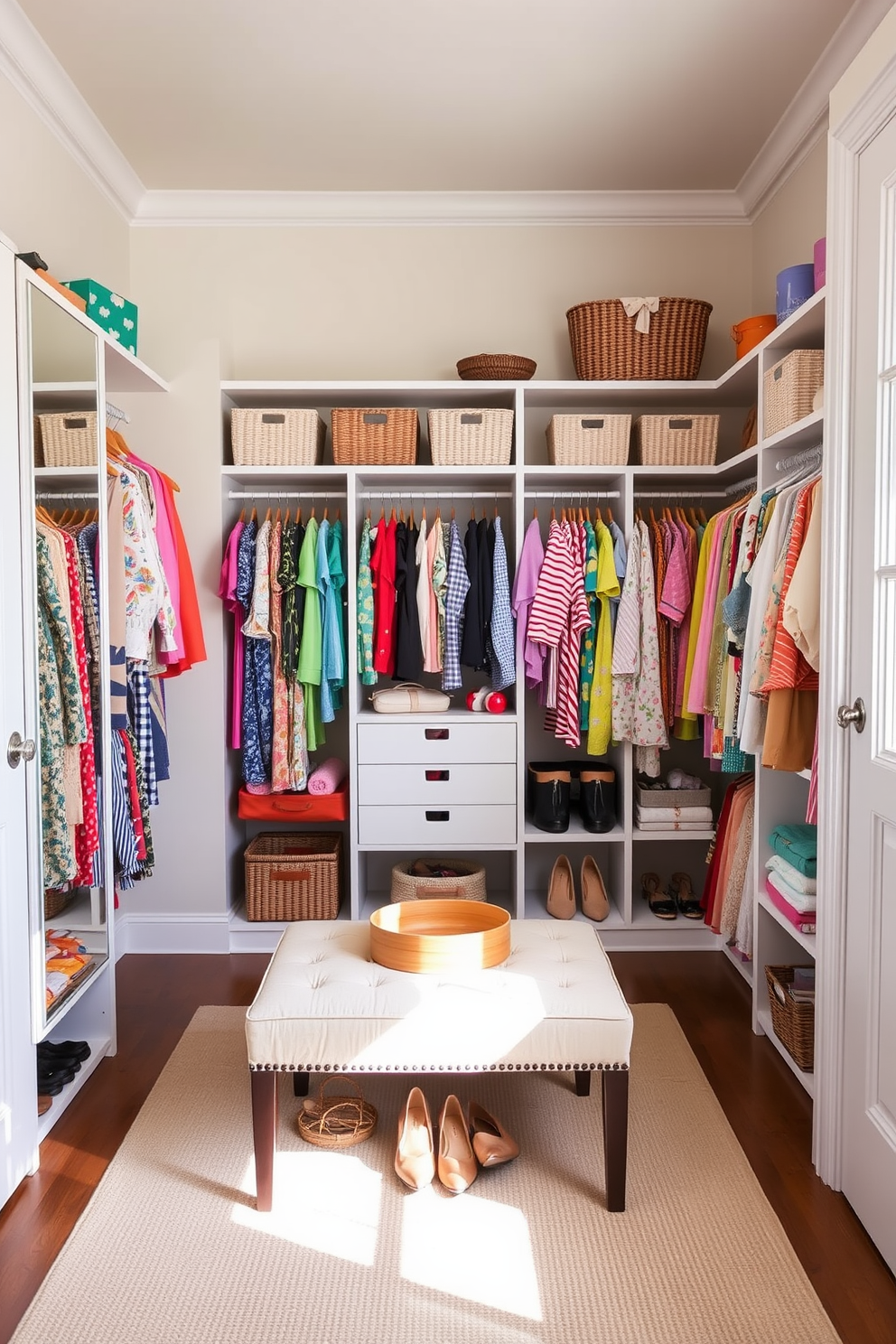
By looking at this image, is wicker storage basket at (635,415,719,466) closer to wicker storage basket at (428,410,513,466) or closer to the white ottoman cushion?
wicker storage basket at (428,410,513,466)

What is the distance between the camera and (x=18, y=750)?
214 centimetres

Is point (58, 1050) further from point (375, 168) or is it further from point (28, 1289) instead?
point (375, 168)

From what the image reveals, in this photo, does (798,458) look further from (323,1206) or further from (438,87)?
(323,1206)

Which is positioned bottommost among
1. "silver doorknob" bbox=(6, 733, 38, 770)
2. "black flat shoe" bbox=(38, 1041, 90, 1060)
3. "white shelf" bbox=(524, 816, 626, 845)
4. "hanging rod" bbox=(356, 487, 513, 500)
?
"black flat shoe" bbox=(38, 1041, 90, 1060)

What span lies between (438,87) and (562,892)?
2792 mm

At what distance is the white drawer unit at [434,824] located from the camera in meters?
3.64

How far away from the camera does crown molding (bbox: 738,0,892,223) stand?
2617 mm

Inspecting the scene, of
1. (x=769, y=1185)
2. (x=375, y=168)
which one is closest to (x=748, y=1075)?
(x=769, y=1185)

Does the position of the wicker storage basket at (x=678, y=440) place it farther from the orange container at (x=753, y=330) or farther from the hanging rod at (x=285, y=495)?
the hanging rod at (x=285, y=495)

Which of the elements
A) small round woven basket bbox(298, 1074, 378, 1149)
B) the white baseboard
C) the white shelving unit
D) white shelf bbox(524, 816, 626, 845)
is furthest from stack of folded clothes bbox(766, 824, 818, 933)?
the white baseboard

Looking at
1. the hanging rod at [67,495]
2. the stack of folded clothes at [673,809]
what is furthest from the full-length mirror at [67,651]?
the stack of folded clothes at [673,809]

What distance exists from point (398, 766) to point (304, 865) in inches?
21.0

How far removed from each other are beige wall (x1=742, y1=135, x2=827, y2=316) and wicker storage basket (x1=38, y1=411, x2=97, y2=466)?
7.61 ft

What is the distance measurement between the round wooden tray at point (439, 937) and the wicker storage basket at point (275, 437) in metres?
1.87
